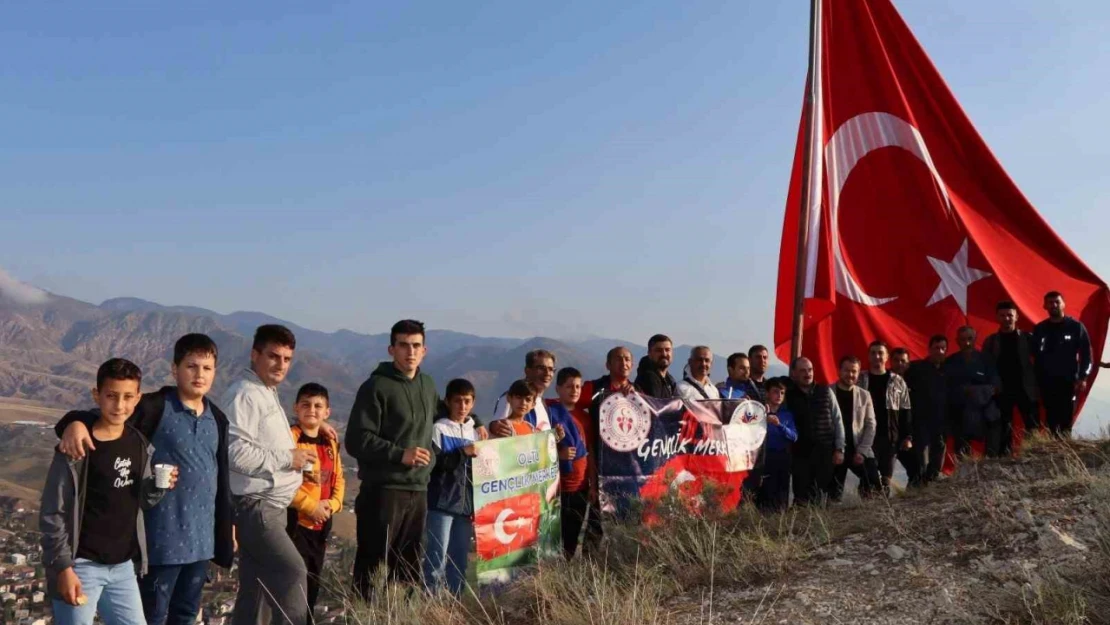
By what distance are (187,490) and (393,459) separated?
1376mm

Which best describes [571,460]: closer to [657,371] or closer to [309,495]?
[657,371]

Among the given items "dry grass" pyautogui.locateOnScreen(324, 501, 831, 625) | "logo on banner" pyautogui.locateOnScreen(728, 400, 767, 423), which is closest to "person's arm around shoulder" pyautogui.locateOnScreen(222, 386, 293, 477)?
"dry grass" pyautogui.locateOnScreen(324, 501, 831, 625)

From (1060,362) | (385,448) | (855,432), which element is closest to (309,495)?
(385,448)

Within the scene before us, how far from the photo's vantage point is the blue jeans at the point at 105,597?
362cm

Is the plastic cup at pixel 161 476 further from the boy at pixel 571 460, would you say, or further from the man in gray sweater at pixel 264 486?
the boy at pixel 571 460

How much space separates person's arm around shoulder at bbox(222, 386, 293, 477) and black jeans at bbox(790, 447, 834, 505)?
5165mm

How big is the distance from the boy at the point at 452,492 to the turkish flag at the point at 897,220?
235 inches

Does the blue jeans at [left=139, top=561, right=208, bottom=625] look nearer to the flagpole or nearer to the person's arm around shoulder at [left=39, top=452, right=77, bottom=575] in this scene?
the person's arm around shoulder at [left=39, top=452, right=77, bottom=575]

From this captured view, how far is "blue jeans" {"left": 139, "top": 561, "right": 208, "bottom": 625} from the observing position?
13.5ft

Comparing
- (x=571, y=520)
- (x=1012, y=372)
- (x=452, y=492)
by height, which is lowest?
(x=571, y=520)

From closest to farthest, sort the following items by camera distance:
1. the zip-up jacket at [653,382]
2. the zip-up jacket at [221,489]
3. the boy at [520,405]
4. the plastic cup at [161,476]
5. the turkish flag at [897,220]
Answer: the plastic cup at [161,476] < the zip-up jacket at [221,489] < the boy at [520,405] < the zip-up jacket at [653,382] < the turkish flag at [897,220]

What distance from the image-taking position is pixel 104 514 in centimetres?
376

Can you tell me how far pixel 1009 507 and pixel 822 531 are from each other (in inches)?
50.4

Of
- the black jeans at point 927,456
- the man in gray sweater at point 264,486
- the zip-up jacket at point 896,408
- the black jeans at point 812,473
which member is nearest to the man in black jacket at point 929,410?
the black jeans at point 927,456
